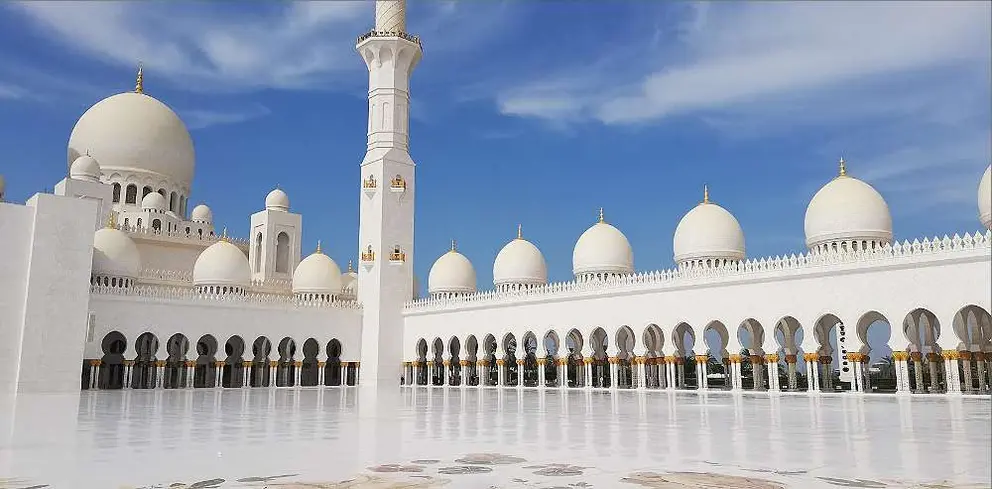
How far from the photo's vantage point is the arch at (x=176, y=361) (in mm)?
25925

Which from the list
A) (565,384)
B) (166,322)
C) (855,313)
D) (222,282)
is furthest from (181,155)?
(855,313)

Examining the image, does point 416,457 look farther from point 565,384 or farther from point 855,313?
point 565,384

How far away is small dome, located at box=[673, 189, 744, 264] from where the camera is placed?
23.0 meters

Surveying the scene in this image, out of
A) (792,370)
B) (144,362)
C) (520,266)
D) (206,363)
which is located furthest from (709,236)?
(144,362)

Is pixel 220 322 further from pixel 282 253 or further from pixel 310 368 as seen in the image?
pixel 282 253

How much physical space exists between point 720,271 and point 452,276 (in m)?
12.9

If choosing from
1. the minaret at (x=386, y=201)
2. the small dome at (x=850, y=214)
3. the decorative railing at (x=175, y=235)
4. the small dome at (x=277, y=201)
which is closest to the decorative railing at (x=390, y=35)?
the minaret at (x=386, y=201)

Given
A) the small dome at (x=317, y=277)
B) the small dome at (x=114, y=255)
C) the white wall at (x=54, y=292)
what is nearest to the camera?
the white wall at (x=54, y=292)

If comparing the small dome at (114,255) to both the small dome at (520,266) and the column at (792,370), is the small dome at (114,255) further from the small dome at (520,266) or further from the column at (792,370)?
the column at (792,370)

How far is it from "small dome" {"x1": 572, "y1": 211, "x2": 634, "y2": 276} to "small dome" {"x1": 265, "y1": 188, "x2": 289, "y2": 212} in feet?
41.8

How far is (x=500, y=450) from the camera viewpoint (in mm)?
5957

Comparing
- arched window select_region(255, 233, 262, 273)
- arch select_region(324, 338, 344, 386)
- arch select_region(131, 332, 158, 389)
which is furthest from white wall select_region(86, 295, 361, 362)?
arched window select_region(255, 233, 262, 273)

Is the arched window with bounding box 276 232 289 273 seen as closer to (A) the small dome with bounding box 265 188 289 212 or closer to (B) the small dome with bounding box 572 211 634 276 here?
(A) the small dome with bounding box 265 188 289 212

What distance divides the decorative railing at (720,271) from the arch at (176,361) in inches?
297
